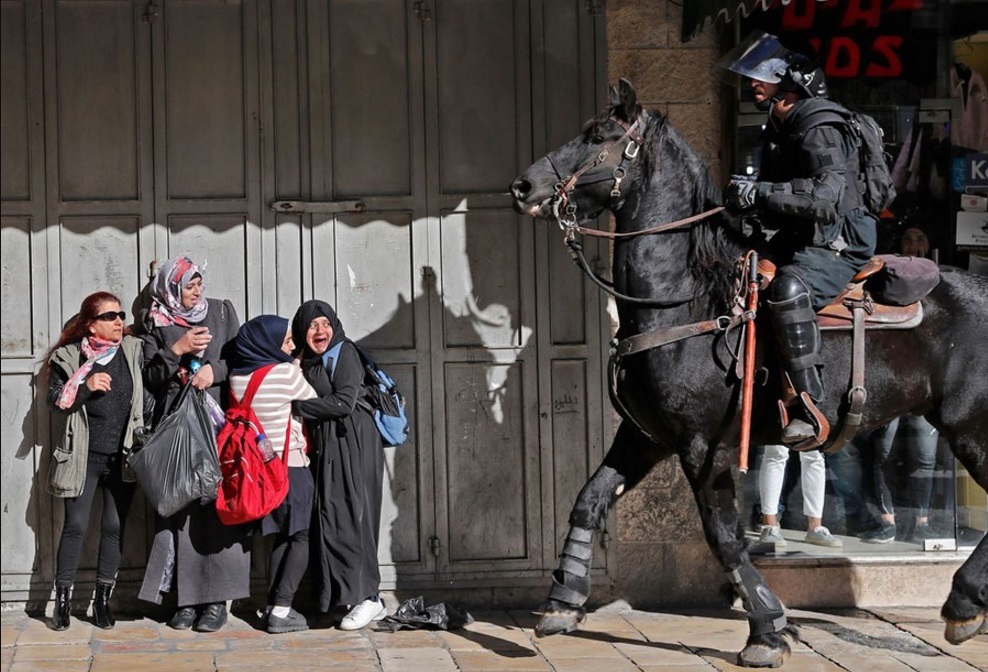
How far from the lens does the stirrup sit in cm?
671

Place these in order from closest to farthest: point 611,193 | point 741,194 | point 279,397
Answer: point 741,194, point 611,193, point 279,397

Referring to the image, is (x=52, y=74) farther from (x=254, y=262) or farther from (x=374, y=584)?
(x=374, y=584)

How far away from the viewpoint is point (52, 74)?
822 cm

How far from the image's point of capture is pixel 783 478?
8.38 metres

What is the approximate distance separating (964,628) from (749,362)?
60.9 inches

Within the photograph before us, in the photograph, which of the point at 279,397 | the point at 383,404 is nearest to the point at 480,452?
the point at 383,404

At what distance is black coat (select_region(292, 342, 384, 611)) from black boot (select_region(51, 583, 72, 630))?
1.28m

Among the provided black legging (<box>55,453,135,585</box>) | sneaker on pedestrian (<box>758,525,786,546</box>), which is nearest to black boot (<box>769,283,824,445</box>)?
sneaker on pedestrian (<box>758,525,786,546</box>)

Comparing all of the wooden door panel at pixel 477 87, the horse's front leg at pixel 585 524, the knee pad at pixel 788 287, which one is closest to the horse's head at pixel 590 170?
the knee pad at pixel 788 287

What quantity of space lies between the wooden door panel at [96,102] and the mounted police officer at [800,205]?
3.34m

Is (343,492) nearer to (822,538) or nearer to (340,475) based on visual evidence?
(340,475)

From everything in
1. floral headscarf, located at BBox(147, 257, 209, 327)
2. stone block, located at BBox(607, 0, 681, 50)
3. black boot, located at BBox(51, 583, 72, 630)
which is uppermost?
stone block, located at BBox(607, 0, 681, 50)

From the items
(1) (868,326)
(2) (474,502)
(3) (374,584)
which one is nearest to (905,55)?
(1) (868,326)

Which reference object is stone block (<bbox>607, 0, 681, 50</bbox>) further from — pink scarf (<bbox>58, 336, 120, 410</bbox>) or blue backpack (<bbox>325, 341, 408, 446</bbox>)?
pink scarf (<bbox>58, 336, 120, 410</bbox>)
